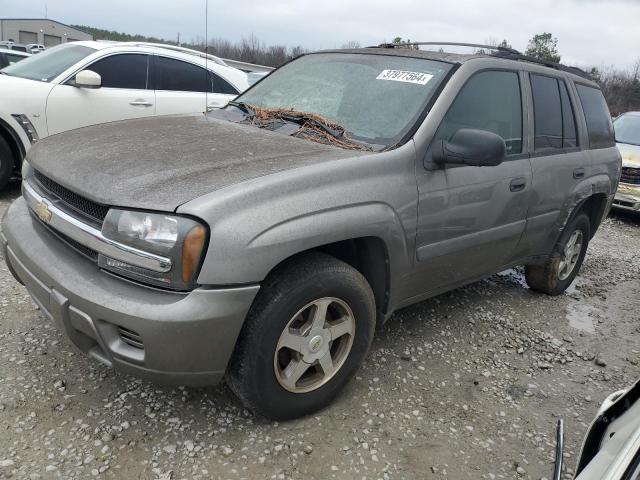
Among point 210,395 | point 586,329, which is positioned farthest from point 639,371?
point 210,395

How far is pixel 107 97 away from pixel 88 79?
1.45ft

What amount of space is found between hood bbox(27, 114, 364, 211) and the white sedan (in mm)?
2827

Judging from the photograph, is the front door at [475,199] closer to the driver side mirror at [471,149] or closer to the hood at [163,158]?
the driver side mirror at [471,149]

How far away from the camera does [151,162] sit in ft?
7.79

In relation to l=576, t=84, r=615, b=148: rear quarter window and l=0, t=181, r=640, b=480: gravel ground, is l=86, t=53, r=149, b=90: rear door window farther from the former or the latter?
l=576, t=84, r=615, b=148: rear quarter window

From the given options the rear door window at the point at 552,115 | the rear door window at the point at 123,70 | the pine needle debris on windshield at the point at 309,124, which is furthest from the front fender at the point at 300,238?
the rear door window at the point at 123,70

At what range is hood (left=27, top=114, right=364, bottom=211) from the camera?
212 cm

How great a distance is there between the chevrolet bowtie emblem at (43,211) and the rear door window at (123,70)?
383 cm

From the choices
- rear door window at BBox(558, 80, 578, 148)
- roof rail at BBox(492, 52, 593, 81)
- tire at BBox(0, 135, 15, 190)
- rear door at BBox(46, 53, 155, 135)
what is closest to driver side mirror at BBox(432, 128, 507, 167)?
roof rail at BBox(492, 52, 593, 81)

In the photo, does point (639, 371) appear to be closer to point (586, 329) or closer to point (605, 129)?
point (586, 329)

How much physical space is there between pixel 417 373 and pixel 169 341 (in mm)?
1644

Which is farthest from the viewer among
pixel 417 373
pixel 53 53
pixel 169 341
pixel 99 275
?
pixel 53 53

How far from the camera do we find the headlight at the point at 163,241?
197 centimetres

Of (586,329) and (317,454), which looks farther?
(586,329)
